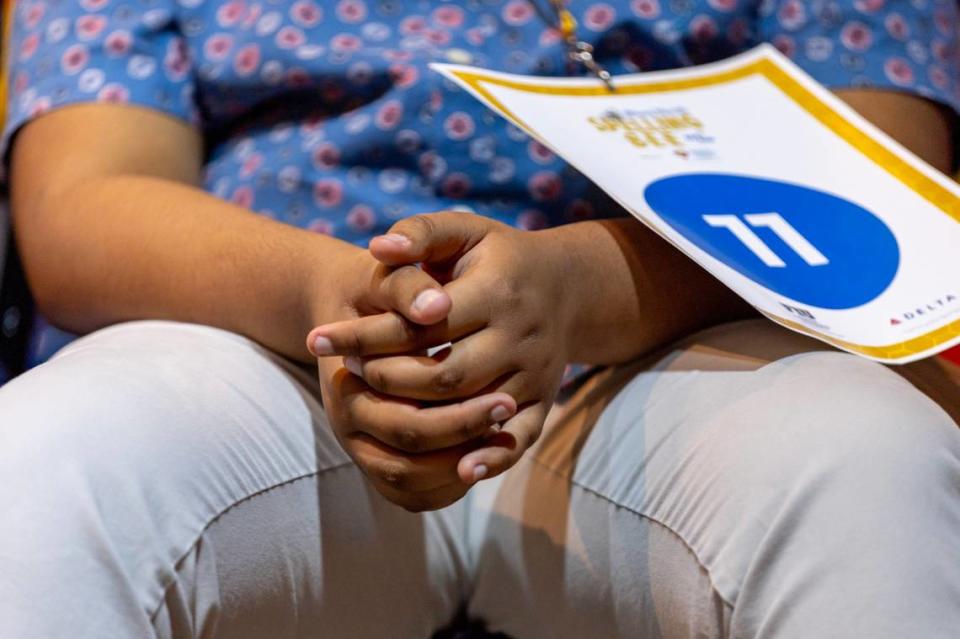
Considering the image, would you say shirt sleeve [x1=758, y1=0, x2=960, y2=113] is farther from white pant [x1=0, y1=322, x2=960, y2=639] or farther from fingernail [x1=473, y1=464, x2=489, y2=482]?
fingernail [x1=473, y1=464, x2=489, y2=482]

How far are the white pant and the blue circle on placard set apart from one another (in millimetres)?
37

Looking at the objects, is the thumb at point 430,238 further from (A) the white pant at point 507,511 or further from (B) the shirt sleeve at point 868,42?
(B) the shirt sleeve at point 868,42

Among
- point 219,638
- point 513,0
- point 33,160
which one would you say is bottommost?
point 219,638

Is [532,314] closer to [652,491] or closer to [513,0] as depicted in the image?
[652,491]

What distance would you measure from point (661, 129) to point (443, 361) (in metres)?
0.23

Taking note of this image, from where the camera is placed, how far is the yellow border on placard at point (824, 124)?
0.48m

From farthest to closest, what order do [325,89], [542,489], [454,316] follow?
[325,89], [542,489], [454,316]

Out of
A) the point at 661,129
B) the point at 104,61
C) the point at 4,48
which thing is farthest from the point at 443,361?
the point at 4,48

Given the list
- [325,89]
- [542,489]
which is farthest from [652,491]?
[325,89]

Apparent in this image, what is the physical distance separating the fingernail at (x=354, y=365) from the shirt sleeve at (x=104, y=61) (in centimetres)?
33

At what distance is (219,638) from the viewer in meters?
0.49

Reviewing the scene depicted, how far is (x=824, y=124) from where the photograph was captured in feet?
2.05

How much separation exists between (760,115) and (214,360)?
34 centimetres

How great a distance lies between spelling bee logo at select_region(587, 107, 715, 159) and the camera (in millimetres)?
603
